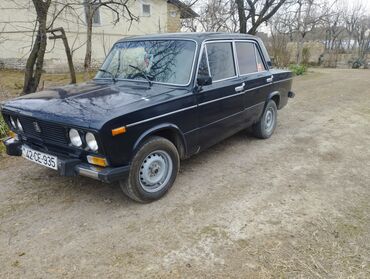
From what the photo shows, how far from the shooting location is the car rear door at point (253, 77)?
480 cm

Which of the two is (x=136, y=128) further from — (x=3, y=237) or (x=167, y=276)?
(x=3, y=237)

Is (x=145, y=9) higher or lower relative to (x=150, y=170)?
higher

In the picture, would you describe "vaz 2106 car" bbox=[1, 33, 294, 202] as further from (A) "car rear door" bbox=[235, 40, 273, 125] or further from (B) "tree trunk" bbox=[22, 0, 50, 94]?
(B) "tree trunk" bbox=[22, 0, 50, 94]

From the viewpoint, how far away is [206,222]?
123 inches

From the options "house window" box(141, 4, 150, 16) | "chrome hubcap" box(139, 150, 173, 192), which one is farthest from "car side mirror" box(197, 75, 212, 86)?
"house window" box(141, 4, 150, 16)

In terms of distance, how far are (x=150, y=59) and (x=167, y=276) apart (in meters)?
2.73

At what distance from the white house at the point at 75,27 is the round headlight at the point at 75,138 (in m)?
10.5

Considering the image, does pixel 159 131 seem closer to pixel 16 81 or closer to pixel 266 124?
pixel 266 124

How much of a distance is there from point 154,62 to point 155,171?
1.48m

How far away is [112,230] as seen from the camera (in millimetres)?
3018

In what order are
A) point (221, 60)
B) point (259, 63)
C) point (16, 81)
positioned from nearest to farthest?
point (221, 60)
point (259, 63)
point (16, 81)

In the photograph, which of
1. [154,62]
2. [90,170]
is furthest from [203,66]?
[90,170]

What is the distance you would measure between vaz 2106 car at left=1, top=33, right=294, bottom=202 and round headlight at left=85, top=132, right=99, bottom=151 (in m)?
0.01

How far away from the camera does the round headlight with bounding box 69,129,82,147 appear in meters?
2.98
